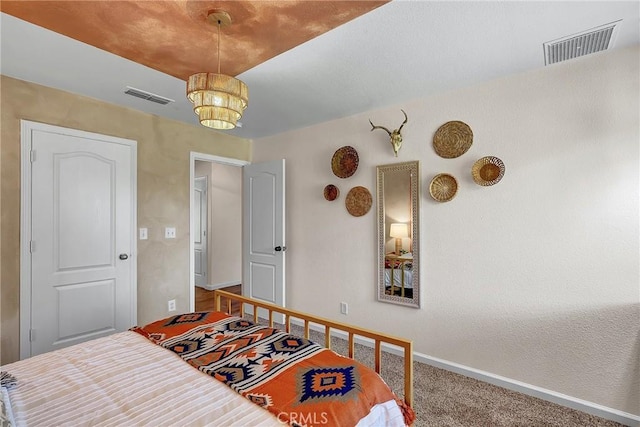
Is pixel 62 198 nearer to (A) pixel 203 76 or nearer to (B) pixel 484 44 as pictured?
(A) pixel 203 76

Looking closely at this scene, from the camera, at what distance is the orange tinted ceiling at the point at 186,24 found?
5.21 feet

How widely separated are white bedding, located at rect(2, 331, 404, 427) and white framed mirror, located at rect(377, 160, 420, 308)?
63.7 inches

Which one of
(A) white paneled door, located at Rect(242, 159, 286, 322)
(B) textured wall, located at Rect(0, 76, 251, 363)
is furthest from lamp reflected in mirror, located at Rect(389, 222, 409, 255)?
(B) textured wall, located at Rect(0, 76, 251, 363)

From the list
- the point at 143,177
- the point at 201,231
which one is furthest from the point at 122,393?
the point at 201,231

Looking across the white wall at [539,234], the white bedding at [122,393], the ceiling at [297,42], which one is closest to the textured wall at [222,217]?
the ceiling at [297,42]

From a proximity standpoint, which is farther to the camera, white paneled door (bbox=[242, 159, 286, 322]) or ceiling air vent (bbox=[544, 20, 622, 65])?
white paneled door (bbox=[242, 159, 286, 322])

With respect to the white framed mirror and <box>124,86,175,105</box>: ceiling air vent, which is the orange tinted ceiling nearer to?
<box>124,86,175,105</box>: ceiling air vent

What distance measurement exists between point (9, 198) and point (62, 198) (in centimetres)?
32

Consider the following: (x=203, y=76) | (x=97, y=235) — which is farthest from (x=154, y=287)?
(x=203, y=76)

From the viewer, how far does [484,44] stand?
193cm

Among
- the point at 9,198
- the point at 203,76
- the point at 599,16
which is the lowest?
the point at 9,198

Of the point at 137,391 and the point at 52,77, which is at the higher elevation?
the point at 52,77

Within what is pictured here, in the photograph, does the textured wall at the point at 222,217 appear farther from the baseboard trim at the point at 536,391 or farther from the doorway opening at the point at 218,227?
the baseboard trim at the point at 536,391

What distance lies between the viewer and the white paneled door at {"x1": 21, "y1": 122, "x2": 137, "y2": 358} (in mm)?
2502
